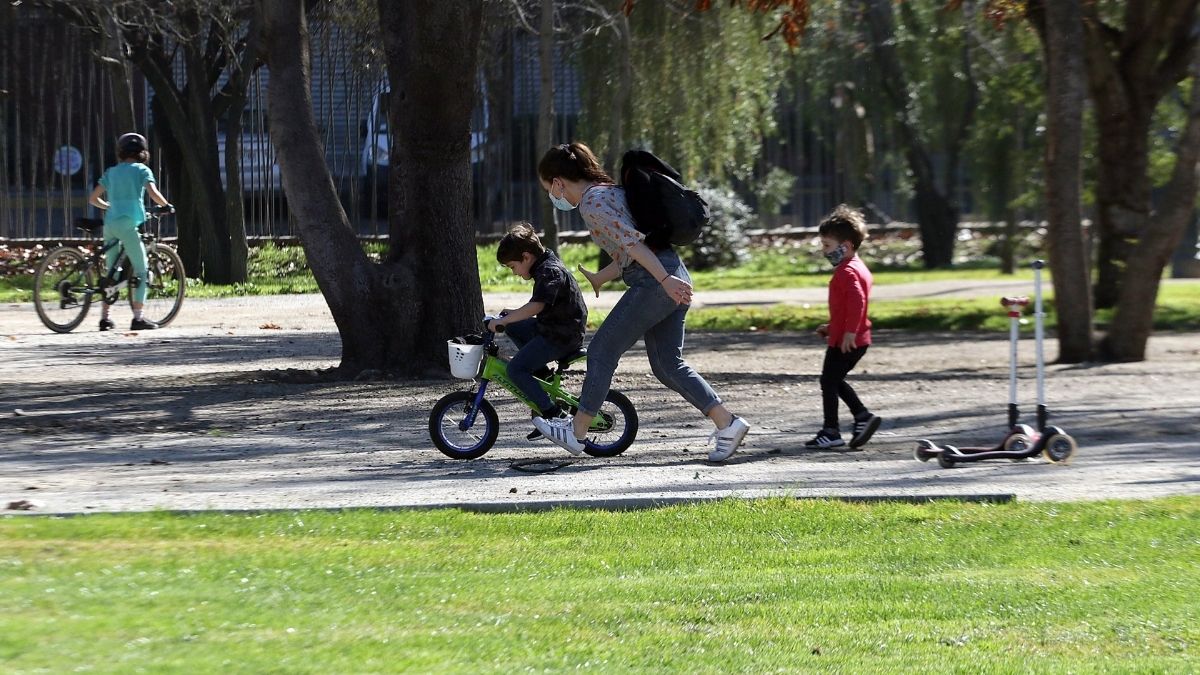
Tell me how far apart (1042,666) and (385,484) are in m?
4.16

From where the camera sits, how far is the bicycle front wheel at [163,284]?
17234mm

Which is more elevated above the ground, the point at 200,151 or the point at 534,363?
the point at 200,151

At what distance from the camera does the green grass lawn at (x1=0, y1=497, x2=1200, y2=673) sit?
205 inches

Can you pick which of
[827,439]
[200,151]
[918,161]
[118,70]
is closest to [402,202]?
[827,439]

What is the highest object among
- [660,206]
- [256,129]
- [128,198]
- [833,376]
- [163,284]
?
[256,129]

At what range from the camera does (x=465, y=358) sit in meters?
9.26

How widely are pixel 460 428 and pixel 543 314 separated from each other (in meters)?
0.82

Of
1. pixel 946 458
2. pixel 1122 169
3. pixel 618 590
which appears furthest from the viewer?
pixel 1122 169

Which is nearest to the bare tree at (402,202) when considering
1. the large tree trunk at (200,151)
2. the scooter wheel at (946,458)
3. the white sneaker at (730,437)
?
the white sneaker at (730,437)

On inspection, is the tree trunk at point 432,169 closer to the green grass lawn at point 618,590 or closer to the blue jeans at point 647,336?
the blue jeans at point 647,336

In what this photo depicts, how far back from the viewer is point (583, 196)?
889 cm

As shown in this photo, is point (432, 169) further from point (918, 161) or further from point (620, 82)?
point (918, 161)

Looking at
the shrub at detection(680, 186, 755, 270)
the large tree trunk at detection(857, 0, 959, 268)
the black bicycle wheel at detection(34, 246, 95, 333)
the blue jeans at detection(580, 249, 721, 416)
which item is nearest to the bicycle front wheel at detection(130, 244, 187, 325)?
the black bicycle wheel at detection(34, 246, 95, 333)

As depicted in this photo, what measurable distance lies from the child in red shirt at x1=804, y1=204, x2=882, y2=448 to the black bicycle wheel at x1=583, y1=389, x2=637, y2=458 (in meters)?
1.20
